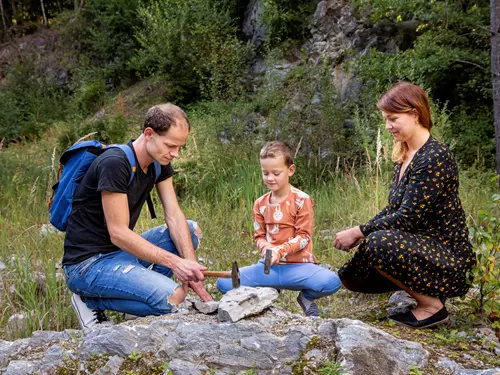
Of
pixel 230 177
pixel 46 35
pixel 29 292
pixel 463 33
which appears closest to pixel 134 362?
pixel 29 292

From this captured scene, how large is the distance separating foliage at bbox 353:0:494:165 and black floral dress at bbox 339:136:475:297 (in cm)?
556

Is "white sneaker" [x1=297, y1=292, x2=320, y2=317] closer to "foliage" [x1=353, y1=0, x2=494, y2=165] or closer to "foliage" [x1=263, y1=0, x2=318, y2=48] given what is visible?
"foliage" [x1=353, y1=0, x2=494, y2=165]

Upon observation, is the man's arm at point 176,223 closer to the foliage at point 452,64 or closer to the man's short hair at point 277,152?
the man's short hair at point 277,152

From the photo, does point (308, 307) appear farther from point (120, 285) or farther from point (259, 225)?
point (120, 285)

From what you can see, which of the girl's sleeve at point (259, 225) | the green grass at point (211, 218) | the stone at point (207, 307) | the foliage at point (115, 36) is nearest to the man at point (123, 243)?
the stone at point (207, 307)

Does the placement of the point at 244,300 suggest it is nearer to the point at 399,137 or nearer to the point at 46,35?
the point at 399,137

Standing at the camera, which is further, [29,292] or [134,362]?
[29,292]

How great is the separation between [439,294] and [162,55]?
12.9m

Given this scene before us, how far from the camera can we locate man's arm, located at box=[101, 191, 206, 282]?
3.14 m

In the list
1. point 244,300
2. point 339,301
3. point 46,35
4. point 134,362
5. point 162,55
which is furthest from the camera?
point 46,35

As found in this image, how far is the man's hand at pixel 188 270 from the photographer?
311 centimetres

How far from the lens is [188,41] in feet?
47.9

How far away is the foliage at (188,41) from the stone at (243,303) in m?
11.2

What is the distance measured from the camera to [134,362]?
2.62 meters
